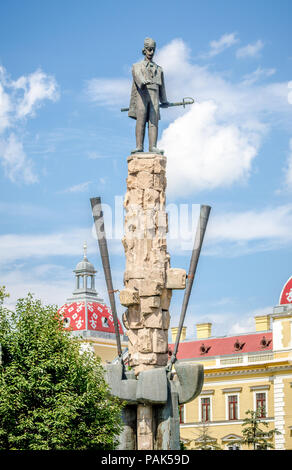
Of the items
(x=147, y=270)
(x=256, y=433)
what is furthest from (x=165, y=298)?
(x=256, y=433)

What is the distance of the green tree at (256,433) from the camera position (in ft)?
215

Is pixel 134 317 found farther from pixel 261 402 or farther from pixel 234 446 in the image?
pixel 261 402

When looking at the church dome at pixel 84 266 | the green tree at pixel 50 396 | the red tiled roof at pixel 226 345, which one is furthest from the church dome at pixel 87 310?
the green tree at pixel 50 396

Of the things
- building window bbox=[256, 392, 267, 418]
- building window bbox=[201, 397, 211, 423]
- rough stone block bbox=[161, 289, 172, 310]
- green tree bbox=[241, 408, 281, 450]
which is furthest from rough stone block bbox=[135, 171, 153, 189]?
building window bbox=[201, 397, 211, 423]

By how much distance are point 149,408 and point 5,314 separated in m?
5.35

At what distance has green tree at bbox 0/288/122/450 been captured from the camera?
2945cm

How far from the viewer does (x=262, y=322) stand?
243 ft

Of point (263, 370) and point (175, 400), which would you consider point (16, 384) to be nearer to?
point (175, 400)

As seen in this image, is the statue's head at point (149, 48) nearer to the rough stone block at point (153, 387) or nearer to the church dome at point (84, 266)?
the rough stone block at point (153, 387)

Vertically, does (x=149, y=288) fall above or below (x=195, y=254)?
below

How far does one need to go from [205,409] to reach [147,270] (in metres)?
44.2

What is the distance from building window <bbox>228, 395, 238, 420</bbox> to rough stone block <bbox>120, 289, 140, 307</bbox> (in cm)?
4242

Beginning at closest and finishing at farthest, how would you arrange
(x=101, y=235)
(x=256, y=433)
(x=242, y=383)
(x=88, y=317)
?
(x=101, y=235), (x=256, y=433), (x=242, y=383), (x=88, y=317)

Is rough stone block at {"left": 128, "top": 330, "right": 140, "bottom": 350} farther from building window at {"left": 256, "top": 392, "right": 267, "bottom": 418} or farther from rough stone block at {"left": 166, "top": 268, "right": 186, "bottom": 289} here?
building window at {"left": 256, "top": 392, "right": 267, "bottom": 418}
